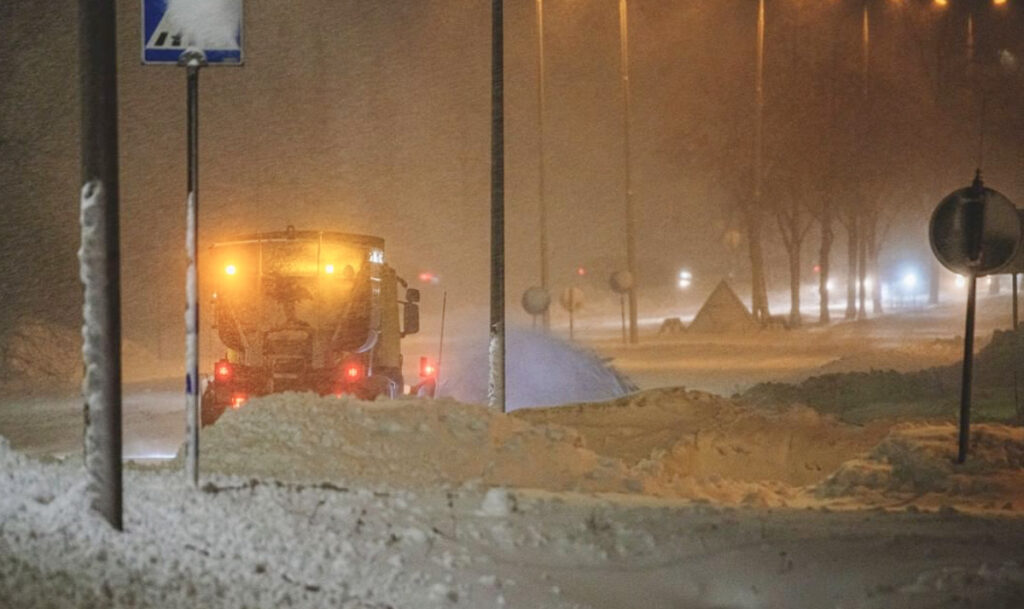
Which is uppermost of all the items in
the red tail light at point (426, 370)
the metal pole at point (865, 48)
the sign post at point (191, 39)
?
the metal pole at point (865, 48)

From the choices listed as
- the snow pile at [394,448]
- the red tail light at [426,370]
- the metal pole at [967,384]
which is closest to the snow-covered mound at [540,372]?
the red tail light at [426,370]

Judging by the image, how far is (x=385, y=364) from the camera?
17609 millimetres

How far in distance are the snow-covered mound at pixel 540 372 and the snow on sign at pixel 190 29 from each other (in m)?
16.5

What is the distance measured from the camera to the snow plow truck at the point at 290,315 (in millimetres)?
16453

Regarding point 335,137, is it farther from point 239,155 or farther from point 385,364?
point 385,364

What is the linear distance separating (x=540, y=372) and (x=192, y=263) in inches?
730

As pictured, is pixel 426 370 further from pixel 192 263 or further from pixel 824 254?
pixel 824 254

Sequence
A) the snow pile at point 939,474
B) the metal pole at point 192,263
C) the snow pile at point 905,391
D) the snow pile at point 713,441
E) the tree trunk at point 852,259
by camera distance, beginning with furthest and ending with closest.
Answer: the tree trunk at point 852,259 < the snow pile at point 905,391 < the snow pile at point 713,441 < the snow pile at point 939,474 < the metal pole at point 192,263

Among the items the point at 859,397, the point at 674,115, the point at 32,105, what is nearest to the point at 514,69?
the point at 674,115

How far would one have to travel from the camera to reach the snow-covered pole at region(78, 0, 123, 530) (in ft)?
25.1

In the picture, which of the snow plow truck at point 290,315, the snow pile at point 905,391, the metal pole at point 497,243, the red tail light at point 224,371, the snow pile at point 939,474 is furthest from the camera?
the snow pile at point 905,391

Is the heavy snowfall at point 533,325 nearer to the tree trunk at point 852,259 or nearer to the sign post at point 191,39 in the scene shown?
the sign post at point 191,39

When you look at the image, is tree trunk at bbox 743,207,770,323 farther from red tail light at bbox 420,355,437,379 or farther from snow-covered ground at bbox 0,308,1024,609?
snow-covered ground at bbox 0,308,1024,609

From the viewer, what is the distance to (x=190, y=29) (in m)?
8.88
